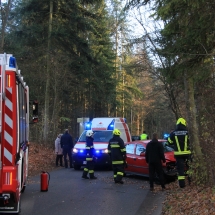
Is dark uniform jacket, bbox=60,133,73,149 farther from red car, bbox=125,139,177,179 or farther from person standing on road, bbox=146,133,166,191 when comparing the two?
person standing on road, bbox=146,133,166,191

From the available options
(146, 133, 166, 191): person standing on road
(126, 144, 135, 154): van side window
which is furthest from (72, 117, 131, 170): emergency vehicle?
(146, 133, 166, 191): person standing on road

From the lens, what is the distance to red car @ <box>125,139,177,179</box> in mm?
12844

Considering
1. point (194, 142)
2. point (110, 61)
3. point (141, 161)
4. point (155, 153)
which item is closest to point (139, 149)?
point (141, 161)

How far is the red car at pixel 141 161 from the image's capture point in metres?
12.8

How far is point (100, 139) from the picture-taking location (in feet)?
61.4

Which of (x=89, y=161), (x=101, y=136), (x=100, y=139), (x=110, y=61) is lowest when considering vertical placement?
(x=89, y=161)

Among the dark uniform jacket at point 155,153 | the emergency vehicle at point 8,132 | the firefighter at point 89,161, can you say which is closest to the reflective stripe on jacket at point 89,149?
the firefighter at point 89,161

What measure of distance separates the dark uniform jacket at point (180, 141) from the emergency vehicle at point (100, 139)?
7.00m

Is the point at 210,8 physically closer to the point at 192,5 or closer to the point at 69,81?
the point at 192,5

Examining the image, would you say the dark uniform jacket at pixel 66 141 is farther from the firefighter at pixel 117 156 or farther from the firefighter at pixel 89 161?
the firefighter at pixel 117 156

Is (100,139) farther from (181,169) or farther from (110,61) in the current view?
(110,61)

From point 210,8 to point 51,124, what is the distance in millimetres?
19860

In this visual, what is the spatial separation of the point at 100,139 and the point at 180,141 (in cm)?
836

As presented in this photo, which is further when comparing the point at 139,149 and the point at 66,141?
the point at 66,141
